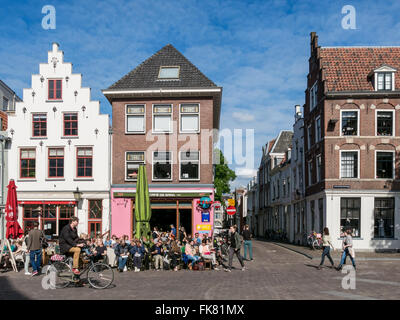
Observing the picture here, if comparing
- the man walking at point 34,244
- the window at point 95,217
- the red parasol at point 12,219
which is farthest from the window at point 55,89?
the man walking at point 34,244

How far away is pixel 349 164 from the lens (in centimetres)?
2889

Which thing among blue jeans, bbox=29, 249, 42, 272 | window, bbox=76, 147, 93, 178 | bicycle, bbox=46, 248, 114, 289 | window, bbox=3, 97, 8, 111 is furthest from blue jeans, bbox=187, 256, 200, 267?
window, bbox=3, 97, 8, 111

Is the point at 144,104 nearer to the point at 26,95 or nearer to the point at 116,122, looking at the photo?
the point at 116,122

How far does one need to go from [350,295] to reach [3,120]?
2996 centimetres

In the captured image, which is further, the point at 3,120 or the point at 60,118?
the point at 3,120

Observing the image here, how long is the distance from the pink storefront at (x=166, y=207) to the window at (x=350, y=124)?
8.96m

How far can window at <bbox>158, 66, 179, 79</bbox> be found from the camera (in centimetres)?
3025

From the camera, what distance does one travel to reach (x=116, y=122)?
96.8 ft

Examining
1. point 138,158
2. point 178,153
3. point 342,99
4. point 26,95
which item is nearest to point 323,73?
point 342,99

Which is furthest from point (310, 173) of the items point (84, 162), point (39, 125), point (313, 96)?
point (39, 125)

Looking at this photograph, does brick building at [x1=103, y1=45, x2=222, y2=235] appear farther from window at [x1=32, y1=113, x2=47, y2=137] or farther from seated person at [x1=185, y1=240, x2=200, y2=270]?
seated person at [x1=185, y1=240, x2=200, y2=270]

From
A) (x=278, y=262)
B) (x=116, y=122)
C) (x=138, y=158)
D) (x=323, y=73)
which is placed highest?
(x=323, y=73)

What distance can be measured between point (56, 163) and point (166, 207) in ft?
24.5

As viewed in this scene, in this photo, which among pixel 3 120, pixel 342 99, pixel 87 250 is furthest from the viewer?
pixel 3 120
